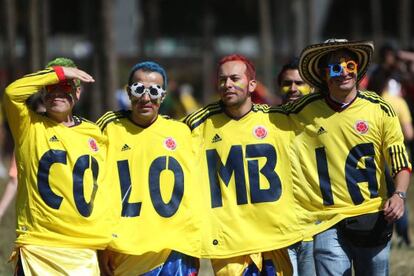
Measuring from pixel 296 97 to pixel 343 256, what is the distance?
5.31ft

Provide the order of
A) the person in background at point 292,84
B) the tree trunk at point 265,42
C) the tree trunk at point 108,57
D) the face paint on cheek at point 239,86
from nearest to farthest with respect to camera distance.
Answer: the face paint on cheek at point 239,86
the person in background at point 292,84
the tree trunk at point 108,57
the tree trunk at point 265,42

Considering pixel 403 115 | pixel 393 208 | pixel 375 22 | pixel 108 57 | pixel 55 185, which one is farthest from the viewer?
pixel 375 22

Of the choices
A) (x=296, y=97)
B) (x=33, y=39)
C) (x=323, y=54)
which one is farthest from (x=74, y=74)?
(x=33, y=39)

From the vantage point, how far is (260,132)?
24.9ft

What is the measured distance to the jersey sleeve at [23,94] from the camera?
7.25m

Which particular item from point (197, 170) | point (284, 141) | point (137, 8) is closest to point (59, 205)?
point (197, 170)

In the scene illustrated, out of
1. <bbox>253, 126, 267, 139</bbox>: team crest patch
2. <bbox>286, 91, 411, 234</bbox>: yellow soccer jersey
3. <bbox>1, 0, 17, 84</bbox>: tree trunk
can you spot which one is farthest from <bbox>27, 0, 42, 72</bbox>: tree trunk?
<bbox>286, 91, 411, 234</bbox>: yellow soccer jersey

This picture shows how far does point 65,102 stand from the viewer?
741cm

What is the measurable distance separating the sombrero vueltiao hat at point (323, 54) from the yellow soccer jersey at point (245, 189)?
20.9 inches

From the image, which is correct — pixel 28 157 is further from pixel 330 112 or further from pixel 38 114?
pixel 330 112

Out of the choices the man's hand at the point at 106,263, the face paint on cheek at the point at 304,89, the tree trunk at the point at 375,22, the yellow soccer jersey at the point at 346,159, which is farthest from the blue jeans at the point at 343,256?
the tree trunk at the point at 375,22

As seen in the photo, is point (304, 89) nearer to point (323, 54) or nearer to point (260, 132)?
point (323, 54)

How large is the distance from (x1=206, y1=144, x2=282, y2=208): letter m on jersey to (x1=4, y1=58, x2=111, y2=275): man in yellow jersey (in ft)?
2.62

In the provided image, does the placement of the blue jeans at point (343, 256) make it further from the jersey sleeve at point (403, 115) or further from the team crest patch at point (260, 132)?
the jersey sleeve at point (403, 115)
